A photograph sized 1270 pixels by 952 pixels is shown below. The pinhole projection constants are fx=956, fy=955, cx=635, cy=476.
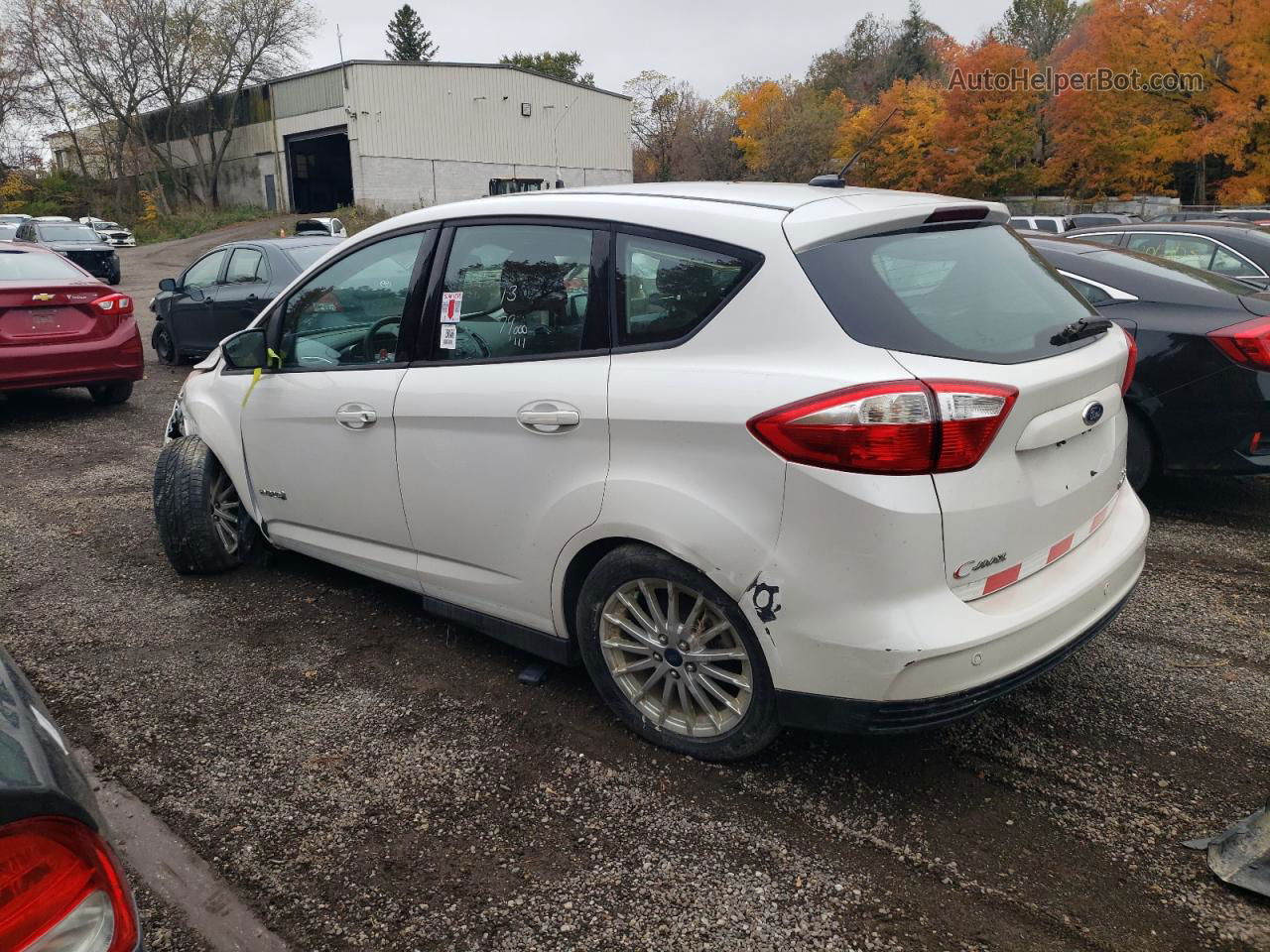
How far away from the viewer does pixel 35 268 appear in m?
8.60

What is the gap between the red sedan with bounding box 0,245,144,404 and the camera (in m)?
8.09

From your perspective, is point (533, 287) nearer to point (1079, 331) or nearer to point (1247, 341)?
point (1079, 331)

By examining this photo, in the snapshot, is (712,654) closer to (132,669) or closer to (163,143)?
(132,669)

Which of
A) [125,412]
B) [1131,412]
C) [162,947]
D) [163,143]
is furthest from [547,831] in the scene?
[163,143]

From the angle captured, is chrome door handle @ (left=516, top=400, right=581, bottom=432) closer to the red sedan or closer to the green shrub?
the red sedan

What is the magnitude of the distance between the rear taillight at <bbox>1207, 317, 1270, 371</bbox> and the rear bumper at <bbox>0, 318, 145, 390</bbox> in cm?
861

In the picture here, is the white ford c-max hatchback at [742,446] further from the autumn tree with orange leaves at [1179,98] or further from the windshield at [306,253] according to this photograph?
the autumn tree with orange leaves at [1179,98]

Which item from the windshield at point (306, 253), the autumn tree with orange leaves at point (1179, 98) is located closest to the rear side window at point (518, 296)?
the windshield at point (306, 253)

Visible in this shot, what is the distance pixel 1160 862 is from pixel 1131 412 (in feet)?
10.6

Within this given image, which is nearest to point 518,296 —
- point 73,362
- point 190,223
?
point 73,362

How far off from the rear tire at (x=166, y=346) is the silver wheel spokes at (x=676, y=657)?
10370 millimetres

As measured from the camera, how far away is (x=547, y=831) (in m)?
2.76

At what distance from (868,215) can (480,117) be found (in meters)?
43.5

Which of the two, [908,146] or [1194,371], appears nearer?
[1194,371]
